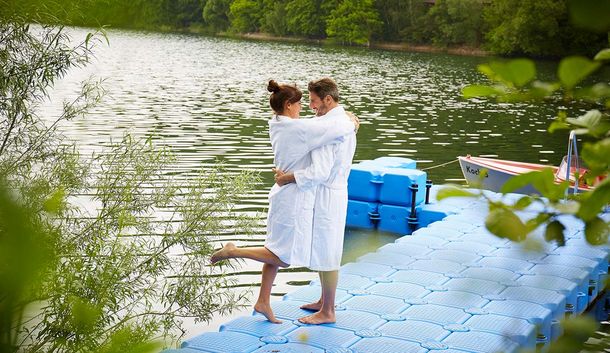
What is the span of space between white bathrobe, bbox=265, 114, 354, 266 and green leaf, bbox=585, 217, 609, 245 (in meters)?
5.09

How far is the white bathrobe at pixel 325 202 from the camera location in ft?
20.6

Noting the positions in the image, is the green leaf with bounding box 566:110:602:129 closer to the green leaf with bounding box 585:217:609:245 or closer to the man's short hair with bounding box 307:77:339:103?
the green leaf with bounding box 585:217:609:245

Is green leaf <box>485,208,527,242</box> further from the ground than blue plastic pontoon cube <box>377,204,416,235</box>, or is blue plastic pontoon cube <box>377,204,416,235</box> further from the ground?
green leaf <box>485,208,527,242</box>

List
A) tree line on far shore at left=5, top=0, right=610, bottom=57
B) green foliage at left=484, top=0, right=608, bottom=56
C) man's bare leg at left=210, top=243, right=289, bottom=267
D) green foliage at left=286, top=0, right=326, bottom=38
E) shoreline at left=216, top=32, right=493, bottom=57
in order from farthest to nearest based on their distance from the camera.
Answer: green foliage at left=286, top=0, right=326, bottom=38
shoreline at left=216, top=32, right=493, bottom=57
tree line on far shore at left=5, top=0, right=610, bottom=57
green foliage at left=484, top=0, right=608, bottom=56
man's bare leg at left=210, top=243, right=289, bottom=267

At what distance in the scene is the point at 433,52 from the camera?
7819 centimetres

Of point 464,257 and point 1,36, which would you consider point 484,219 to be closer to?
point 464,257

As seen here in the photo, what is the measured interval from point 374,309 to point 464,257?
5.88m

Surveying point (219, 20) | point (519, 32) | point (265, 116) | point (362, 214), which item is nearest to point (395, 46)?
point (519, 32)

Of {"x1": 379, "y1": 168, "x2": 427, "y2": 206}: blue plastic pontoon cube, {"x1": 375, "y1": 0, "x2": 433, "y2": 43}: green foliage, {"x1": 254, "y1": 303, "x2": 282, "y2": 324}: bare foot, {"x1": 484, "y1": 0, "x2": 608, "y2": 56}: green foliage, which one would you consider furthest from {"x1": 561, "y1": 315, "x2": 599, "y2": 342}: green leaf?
Answer: {"x1": 375, "y1": 0, "x2": 433, "y2": 43}: green foliage

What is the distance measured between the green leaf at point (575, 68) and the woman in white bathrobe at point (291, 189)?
5.22 metres

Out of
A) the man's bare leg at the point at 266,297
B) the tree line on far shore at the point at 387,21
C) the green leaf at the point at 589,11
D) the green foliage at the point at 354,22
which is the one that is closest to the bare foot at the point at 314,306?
the man's bare leg at the point at 266,297

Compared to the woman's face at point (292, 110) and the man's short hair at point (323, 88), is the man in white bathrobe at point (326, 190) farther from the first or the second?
the woman's face at point (292, 110)

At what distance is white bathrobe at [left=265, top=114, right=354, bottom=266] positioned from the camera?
624 centimetres

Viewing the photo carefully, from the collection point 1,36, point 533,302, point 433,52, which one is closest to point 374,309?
point 533,302
